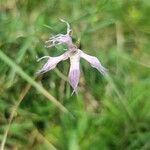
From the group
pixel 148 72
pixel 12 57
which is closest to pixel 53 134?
pixel 12 57

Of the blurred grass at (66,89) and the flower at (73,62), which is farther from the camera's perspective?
the blurred grass at (66,89)

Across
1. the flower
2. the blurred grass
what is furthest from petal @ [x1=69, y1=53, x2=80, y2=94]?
the blurred grass

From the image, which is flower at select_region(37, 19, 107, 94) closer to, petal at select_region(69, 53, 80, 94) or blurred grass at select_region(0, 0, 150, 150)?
petal at select_region(69, 53, 80, 94)

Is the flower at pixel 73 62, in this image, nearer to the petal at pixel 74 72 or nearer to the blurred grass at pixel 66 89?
the petal at pixel 74 72

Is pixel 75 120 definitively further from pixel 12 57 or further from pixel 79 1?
pixel 79 1

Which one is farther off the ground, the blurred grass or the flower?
the blurred grass

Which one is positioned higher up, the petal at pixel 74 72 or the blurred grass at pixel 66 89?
the blurred grass at pixel 66 89

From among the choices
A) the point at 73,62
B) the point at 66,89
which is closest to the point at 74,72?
the point at 73,62

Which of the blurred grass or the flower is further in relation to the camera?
the blurred grass

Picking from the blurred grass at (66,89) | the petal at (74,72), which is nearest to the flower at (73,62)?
the petal at (74,72)
